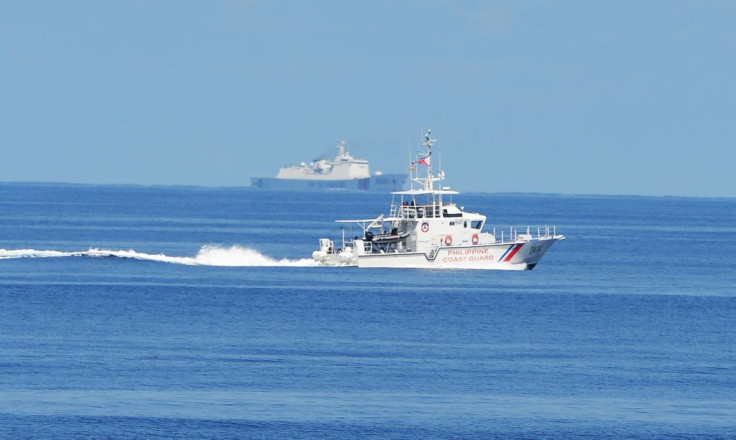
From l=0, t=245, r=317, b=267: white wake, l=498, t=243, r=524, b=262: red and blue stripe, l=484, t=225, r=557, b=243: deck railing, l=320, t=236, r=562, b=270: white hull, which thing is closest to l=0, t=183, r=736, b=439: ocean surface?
l=0, t=245, r=317, b=267: white wake

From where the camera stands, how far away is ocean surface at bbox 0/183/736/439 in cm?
3384

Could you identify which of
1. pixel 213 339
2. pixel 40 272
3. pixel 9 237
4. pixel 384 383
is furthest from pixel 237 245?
pixel 384 383

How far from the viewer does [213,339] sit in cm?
4697

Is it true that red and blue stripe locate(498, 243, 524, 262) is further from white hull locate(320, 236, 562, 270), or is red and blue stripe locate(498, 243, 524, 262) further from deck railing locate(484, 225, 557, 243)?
deck railing locate(484, 225, 557, 243)

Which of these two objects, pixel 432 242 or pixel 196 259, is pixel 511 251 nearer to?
pixel 432 242

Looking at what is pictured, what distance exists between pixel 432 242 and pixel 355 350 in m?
25.3

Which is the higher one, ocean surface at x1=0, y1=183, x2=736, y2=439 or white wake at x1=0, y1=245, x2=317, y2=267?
white wake at x1=0, y1=245, x2=317, y2=267

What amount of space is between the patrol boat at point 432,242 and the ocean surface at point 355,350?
85 centimetres

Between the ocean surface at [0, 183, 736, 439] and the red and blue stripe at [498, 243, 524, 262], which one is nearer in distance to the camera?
the ocean surface at [0, 183, 736, 439]

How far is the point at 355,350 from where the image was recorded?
4453cm

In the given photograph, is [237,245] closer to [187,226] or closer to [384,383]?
[187,226]

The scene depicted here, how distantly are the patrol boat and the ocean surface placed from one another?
846 millimetres

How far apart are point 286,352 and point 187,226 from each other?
8741 cm

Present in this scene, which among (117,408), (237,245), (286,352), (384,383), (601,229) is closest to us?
(117,408)
